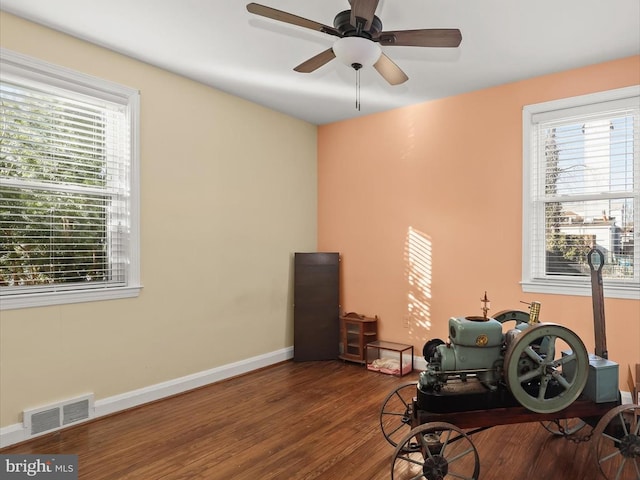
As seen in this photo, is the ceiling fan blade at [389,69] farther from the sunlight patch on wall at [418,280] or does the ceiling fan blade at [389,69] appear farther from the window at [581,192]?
the sunlight patch on wall at [418,280]

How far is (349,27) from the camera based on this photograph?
7.91ft

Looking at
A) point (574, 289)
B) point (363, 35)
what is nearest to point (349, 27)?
point (363, 35)

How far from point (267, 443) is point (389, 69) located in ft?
8.57

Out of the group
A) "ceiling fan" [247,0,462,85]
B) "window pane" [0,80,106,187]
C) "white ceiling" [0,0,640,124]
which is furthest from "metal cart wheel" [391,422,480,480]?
"window pane" [0,80,106,187]

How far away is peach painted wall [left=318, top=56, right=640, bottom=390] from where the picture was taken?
3.74m

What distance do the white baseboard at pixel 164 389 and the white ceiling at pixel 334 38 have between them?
9.00ft

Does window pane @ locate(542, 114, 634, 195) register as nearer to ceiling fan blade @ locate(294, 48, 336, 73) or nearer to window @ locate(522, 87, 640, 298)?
window @ locate(522, 87, 640, 298)

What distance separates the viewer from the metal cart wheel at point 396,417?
2713mm

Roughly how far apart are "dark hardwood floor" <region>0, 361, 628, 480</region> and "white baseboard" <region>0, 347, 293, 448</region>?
0.06 m

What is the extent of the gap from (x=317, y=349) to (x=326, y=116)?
2716mm

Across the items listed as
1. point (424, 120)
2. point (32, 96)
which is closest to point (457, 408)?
point (424, 120)

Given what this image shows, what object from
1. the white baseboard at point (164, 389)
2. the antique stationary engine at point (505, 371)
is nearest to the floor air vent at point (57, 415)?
the white baseboard at point (164, 389)

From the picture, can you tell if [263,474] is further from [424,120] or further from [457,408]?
[424,120]

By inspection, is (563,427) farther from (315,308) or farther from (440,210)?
(315,308)
